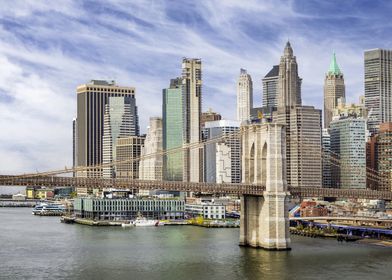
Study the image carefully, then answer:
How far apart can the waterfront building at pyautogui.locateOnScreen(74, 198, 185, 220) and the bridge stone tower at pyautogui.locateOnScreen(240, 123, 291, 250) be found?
4397 cm

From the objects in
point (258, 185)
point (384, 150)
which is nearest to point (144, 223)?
point (258, 185)

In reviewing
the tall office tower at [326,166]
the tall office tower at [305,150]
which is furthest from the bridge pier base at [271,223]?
the tall office tower at [326,166]

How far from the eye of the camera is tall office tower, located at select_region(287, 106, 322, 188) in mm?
149375

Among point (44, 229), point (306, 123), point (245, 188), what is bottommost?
point (44, 229)

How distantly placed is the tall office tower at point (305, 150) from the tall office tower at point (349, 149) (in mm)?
6458

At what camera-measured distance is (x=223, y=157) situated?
184m

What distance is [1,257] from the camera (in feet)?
163

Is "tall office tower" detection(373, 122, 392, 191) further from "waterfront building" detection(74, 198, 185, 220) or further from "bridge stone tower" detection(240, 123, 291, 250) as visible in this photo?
"bridge stone tower" detection(240, 123, 291, 250)

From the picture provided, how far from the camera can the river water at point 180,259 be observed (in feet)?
140

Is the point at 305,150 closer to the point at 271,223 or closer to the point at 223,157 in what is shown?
the point at 223,157

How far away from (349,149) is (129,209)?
72.8 metres

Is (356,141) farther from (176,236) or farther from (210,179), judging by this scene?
(176,236)

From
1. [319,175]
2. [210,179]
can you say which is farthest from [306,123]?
[210,179]

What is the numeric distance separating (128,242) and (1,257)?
46.9ft
